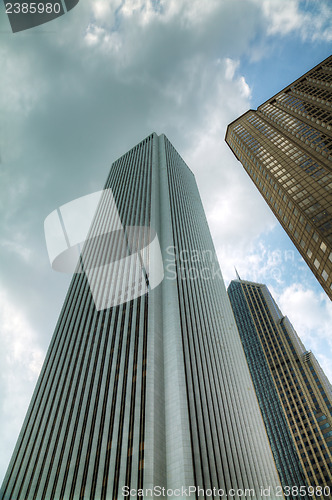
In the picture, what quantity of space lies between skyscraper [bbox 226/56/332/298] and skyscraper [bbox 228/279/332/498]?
4090 inches

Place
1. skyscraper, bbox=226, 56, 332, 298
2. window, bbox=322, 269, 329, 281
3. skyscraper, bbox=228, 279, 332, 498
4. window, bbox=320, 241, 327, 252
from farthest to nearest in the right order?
skyscraper, bbox=228, 279, 332, 498
skyscraper, bbox=226, 56, 332, 298
window, bbox=322, 269, 329, 281
window, bbox=320, 241, 327, 252

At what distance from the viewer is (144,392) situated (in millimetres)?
49781

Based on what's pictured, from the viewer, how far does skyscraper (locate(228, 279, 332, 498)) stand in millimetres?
122438

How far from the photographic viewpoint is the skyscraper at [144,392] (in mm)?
44094

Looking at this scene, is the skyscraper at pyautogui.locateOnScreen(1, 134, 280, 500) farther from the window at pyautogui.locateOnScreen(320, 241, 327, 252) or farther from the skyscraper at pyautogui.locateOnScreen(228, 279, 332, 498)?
the skyscraper at pyautogui.locateOnScreen(228, 279, 332, 498)

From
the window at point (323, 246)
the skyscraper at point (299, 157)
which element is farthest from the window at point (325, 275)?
the window at point (323, 246)

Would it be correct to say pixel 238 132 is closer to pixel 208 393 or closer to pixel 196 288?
pixel 196 288

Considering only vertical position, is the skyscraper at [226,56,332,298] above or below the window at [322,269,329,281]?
above

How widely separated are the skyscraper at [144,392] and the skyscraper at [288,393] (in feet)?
264

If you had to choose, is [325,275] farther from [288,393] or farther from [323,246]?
[288,393]

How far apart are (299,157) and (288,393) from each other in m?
118

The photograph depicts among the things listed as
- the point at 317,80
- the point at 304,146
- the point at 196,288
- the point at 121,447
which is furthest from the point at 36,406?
the point at 317,80

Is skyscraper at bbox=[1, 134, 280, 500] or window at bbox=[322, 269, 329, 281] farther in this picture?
window at bbox=[322, 269, 329, 281]

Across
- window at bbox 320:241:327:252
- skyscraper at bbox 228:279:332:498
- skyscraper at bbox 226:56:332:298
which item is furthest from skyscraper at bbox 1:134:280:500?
skyscraper at bbox 228:279:332:498
